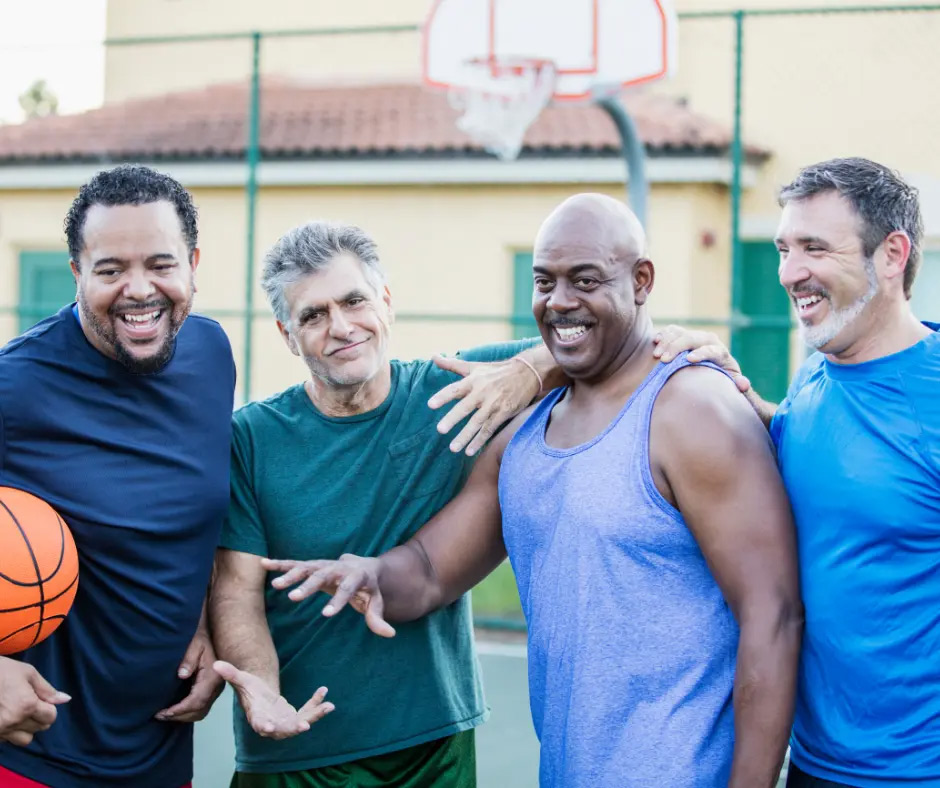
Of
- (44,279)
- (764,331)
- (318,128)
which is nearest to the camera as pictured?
(764,331)

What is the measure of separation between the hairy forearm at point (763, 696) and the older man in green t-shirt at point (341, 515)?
0.84m

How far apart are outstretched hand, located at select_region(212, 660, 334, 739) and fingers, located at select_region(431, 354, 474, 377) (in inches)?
35.1

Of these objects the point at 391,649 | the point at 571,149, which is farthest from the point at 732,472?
the point at 571,149

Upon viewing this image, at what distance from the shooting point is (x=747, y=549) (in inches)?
96.7

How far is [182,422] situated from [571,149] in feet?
31.7

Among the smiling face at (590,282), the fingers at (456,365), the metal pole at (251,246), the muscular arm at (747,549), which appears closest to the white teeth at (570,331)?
the smiling face at (590,282)

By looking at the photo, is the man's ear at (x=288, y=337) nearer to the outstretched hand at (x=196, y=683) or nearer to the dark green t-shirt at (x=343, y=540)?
the dark green t-shirt at (x=343, y=540)

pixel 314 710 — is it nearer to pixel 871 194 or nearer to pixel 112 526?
pixel 112 526

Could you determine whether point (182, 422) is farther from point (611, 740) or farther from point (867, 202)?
point (867, 202)

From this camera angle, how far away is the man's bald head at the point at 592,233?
2.70 meters

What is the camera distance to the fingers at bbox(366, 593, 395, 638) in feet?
9.05

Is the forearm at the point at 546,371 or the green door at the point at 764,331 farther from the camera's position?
the green door at the point at 764,331

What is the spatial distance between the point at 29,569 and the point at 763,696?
1572mm

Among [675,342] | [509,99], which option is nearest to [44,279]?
[509,99]
